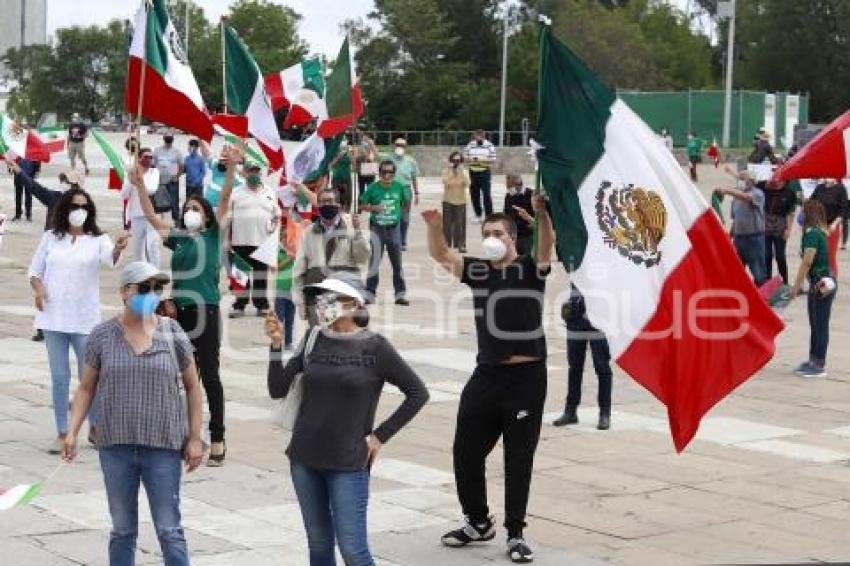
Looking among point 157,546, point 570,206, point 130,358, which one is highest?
point 570,206

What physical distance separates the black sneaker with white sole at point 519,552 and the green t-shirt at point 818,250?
732cm

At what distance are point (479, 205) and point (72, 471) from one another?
860 inches

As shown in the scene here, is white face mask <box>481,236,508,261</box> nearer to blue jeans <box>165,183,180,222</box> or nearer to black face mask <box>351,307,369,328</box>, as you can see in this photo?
black face mask <box>351,307,369,328</box>

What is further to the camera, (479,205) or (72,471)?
(479,205)

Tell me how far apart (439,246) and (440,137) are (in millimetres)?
55866

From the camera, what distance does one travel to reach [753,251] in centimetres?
1973

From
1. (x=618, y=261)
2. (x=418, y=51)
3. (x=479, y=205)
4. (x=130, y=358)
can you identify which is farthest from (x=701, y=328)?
(x=418, y=51)

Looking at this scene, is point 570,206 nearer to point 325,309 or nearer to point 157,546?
point 325,309

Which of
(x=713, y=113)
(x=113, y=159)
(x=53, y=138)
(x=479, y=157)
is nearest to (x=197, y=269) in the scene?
(x=113, y=159)

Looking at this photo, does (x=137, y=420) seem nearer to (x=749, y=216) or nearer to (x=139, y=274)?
(x=139, y=274)

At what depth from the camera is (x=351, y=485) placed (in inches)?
265

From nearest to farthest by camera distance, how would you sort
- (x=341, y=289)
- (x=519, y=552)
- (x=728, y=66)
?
(x=341, y=289), (x=519, y=552), (x=728, y=66)

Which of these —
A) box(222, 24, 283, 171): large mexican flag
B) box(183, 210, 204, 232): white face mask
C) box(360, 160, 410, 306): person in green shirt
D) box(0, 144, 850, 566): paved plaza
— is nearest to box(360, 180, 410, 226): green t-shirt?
box(360, 160, 410, 306): person in green shirt

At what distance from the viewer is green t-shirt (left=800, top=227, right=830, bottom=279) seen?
14703 mm
